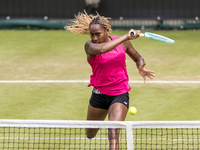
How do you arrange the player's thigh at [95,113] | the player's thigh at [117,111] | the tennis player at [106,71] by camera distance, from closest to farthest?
the player's thigh at [117,111], the tennis player at [106,71], the player's thigh at [95,113]

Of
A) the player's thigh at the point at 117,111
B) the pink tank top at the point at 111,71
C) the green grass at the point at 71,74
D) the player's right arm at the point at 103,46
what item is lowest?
the green grass at the point at 71,74

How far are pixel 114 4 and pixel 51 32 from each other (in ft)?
11.0

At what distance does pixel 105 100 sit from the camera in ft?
26.9

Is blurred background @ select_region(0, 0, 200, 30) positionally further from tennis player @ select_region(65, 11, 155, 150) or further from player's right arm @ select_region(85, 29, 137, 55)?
player's right arm @ select_region(85, 29, 137, 55)

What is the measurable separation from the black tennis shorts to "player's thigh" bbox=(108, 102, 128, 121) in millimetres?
91

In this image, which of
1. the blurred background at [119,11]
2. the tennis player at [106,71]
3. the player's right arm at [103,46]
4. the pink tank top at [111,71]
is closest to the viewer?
the player's right arm at [103,46]

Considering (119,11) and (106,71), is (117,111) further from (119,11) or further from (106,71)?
(119,11)

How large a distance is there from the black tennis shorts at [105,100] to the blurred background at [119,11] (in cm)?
1435

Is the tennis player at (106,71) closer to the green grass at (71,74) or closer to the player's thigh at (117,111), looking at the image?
the player's thigh at (117,111)

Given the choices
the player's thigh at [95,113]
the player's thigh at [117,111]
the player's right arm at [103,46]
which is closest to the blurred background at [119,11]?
the player's thigh at [95,113]

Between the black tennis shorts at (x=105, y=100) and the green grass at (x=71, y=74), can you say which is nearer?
the black tennis shorts at (x=105, y=100)

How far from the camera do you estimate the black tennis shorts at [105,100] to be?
8.04 metres

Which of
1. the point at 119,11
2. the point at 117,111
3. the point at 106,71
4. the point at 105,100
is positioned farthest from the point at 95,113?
the point at 119,11

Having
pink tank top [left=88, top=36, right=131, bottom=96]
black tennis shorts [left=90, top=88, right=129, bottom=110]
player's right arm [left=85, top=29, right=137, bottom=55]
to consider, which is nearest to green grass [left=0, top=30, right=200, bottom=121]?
black tennis shorts [left=90, top=88, right=129, bottom=110]
